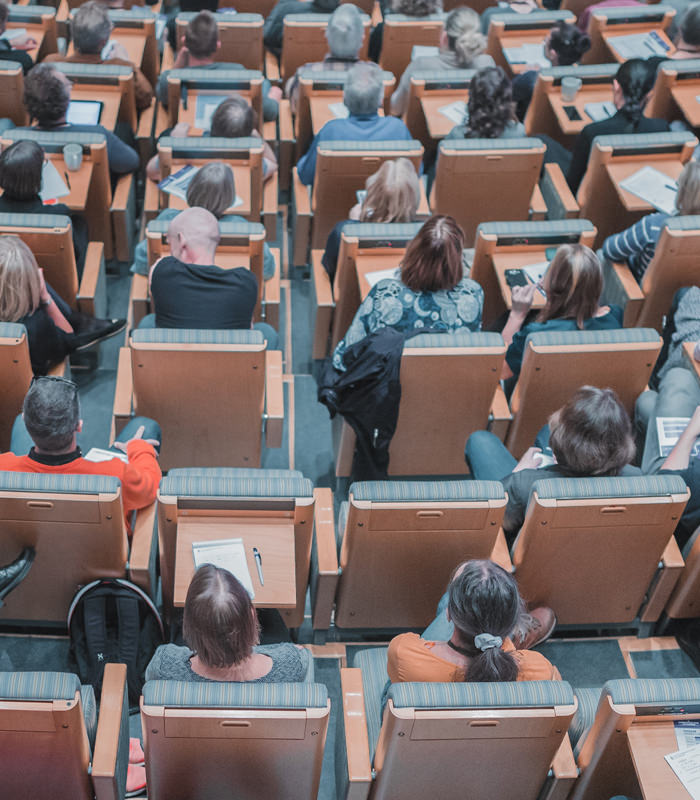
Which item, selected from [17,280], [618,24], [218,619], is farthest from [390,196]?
[618,24]

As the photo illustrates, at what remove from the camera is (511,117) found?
485 cm

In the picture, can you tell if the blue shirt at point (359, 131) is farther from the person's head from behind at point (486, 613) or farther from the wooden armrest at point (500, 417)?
the person's head from behind at point (486, 613)

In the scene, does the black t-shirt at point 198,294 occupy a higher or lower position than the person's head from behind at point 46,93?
lower

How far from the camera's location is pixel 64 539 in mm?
2887

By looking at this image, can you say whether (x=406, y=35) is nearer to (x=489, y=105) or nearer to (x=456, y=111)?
(x=456, y=111)

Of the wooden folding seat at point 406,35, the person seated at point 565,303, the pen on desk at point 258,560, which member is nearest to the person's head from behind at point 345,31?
the wooden folding seat at point 406,35

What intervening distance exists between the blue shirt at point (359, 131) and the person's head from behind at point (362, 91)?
4 cm

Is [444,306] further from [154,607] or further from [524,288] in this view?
[154,607]

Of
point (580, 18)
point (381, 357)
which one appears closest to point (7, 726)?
point (381, 357)

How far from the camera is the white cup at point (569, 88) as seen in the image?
5219 millimetres

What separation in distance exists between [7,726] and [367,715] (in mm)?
1011

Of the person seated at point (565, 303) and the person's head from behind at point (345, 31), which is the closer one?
the person seated at point (565, 303)

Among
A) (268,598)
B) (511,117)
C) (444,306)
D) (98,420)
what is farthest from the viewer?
(511,117)

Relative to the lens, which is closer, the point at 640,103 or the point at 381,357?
the point at 381,357
